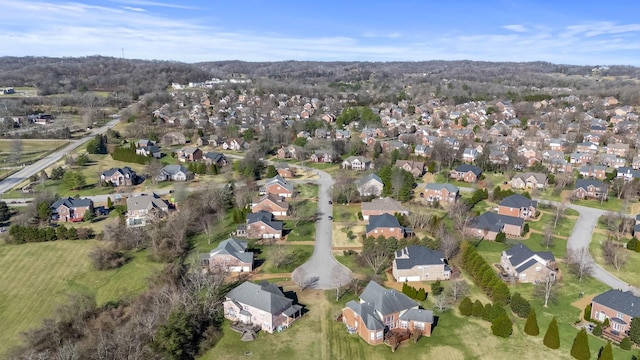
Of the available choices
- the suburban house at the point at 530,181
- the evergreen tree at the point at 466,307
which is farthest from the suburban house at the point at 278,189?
the suburban house at the point at 530,181

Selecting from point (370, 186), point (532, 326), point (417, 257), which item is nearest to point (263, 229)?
point (417, 257)

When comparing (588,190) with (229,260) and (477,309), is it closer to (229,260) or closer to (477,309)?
(477,309)

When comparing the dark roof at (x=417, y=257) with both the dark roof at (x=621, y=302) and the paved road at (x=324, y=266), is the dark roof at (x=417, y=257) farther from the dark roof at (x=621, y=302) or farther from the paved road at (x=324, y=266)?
the dark roof at (x=621, y=302)

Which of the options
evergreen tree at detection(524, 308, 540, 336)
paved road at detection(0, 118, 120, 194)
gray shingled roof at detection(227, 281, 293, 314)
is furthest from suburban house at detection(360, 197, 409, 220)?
paved road at detection(0, 118, 120, 194)

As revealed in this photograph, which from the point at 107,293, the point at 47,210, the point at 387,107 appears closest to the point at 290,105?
the point at 387,107

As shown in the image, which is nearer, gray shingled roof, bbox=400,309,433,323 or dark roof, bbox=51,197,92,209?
gray shingled roof, bbox=400,309,433,323

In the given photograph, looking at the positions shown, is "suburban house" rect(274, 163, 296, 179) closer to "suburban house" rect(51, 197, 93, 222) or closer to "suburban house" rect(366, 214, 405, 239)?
"suburban house" rect(366, 214, 405, 239)
